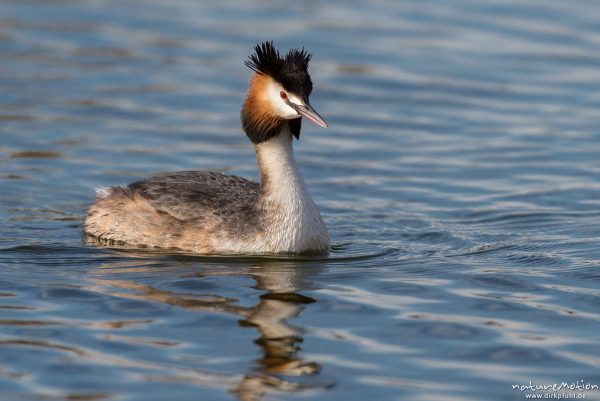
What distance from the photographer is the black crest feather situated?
1148 cm

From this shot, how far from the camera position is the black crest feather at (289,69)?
452 inches

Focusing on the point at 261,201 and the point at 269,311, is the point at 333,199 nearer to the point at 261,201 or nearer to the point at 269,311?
the point at 261,201

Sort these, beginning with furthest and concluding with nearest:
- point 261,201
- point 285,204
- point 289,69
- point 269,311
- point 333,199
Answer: point 333,199 → point 261,201 → point 285,204 → point 289,69 → point 269,311

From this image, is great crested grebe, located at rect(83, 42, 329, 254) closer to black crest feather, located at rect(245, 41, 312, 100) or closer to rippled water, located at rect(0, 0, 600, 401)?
black crest feather, located at rect(245, 41, 312, 100)

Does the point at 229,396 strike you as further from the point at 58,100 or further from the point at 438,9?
the point at 438,9

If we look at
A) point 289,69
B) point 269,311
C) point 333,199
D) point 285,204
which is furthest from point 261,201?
point 333,199

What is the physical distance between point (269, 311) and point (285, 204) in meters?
1.80

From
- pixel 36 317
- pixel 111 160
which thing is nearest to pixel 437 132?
pixel 111 160

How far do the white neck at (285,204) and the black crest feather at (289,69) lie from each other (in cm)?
52

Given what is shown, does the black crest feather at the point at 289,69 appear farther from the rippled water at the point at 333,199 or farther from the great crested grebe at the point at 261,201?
the rippled water at the point at 333,199

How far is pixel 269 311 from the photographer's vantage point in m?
10.3

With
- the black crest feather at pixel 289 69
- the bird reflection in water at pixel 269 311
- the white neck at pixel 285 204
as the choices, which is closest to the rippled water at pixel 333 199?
the bird reflection in water at pixel 269 311

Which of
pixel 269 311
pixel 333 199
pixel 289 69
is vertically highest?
pixel 289 69

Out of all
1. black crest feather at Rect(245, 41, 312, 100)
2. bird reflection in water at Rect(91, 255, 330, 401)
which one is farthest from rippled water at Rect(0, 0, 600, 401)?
black crest feather at Rect(245, 41, 312, 100)
